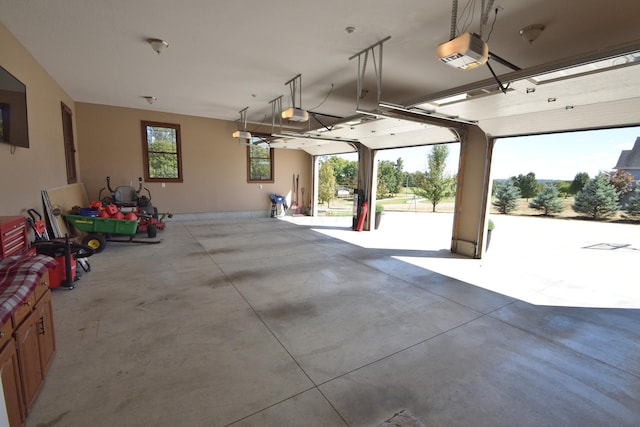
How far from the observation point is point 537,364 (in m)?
2.49

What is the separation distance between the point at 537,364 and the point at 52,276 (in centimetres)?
554

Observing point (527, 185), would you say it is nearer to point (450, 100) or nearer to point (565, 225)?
point (565, 225)

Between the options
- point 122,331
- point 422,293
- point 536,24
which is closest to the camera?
point 122,331

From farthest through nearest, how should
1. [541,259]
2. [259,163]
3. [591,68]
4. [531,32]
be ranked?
1. [259,163]
2. [541,259]
3. [531,32]
4. [591,68]

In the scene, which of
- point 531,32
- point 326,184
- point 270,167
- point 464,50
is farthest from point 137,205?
point 326,184

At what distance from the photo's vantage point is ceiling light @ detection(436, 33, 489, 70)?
2117 mm

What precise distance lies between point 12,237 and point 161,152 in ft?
22.3

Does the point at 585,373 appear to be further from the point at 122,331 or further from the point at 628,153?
the point at 628,153

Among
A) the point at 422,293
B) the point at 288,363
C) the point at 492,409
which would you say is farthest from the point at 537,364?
the point at 288,363

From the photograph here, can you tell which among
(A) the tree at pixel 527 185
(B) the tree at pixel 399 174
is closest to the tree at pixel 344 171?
(B) the tree at pixel 399 174

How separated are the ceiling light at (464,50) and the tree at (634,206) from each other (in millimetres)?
14427

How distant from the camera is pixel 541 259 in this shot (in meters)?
6.02

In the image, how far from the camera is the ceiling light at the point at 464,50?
2117 millimetres

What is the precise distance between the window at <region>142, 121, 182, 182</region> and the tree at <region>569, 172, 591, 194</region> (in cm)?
1733
